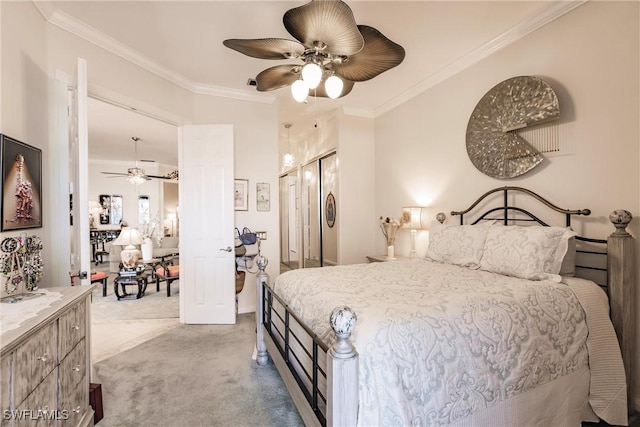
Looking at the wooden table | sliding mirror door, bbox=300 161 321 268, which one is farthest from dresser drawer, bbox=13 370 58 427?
sliding mirror door, bbox=300 161 321 268

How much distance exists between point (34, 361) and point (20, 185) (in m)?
1.31

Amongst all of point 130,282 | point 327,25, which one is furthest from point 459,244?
point 130,282

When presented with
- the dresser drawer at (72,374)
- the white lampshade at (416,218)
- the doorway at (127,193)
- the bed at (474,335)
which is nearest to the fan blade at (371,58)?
the bed at (474,335)

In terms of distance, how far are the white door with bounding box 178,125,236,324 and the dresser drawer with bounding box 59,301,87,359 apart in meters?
1.83

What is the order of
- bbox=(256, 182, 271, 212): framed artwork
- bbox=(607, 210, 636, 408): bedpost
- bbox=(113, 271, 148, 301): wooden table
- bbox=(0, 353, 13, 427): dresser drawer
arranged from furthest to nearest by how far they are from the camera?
bbox=(113, 271, 148, 301): wooden table < bbox=(256, 182, 271, 212): framed artwork < bbox=(607, 210, 636, 408): bedpost < bbox=(0, 353, 13, 427): dresser drawer

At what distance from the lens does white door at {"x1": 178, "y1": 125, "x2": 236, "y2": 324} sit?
144 inches

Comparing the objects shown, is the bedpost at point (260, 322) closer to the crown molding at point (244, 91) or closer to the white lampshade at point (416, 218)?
the white lampshade at point (416, 218)

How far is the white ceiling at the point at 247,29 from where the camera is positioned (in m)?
2.39

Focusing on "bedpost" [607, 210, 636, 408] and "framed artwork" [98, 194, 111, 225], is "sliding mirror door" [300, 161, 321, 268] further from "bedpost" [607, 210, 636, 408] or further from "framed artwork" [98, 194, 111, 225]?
"framed artwork" [98, 194, 111, 225]

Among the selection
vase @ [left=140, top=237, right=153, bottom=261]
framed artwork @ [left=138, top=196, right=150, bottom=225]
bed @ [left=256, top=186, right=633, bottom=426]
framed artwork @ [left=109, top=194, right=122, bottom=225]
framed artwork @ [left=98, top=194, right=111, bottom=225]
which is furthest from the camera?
framed artwork @ [left=138, top=196, right=150, bottom=225]

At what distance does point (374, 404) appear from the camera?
1217 mm

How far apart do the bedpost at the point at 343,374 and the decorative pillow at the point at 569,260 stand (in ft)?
5.90

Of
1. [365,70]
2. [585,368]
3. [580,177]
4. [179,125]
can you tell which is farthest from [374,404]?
[179,125]

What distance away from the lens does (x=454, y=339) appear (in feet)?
4.64
